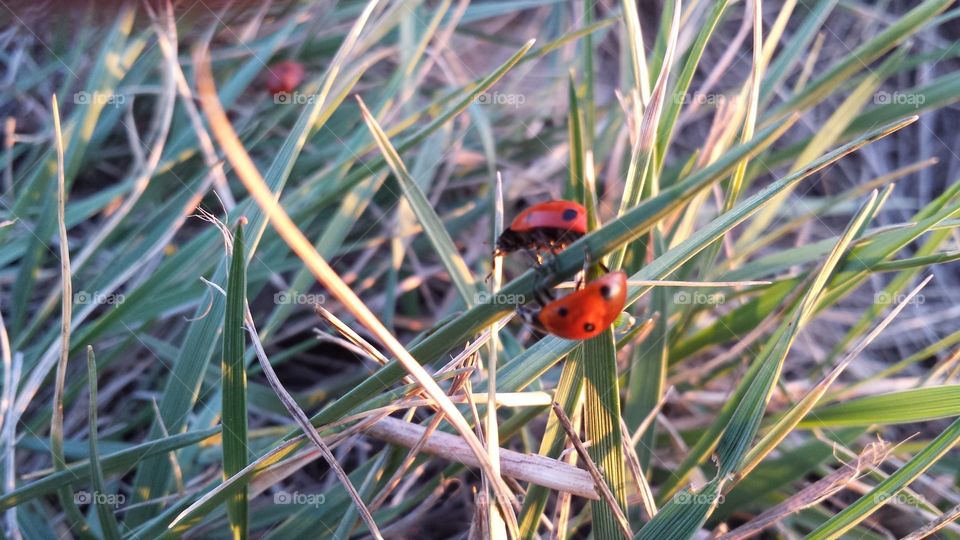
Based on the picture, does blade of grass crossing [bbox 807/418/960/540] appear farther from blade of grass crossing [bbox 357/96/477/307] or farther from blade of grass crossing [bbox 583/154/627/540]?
blade of grass crossing [bbox 357/96/477/307]

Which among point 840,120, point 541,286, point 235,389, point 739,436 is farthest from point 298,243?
point 840,120

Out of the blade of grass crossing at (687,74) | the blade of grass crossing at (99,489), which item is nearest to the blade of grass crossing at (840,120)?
the blade of grass crossing at (687,74)

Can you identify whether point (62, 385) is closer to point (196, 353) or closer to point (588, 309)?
point (196, 353)

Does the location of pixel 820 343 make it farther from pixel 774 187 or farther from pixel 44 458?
pixel 44 458

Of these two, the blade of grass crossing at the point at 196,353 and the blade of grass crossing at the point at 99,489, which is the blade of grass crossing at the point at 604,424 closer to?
the blade of grass crossing at the point at 196,353

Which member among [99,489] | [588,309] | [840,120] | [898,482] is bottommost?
[898,482]

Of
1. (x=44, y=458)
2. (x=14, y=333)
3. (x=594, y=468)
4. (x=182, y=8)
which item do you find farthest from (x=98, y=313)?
(x=594, y=468)
